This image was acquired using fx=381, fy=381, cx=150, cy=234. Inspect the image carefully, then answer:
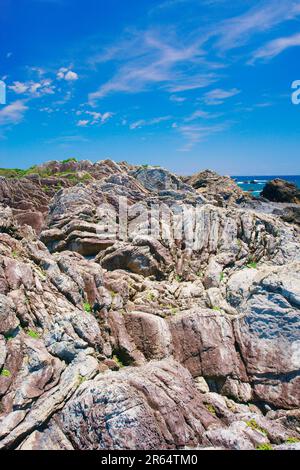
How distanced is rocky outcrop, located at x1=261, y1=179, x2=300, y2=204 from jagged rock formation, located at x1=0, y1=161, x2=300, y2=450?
58.6 meters

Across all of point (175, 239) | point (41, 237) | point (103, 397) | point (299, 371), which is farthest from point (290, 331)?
point (41, 237)

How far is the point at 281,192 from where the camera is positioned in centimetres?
8681

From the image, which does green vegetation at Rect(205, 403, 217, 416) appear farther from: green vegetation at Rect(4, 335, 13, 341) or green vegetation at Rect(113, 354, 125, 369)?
green vegetation at Rect(4, 335, 13, 341)

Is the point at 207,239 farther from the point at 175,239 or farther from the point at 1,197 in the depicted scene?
the point at 1,197

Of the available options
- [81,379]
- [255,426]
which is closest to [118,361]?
[81,379]

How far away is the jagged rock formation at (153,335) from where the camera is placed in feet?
42.0

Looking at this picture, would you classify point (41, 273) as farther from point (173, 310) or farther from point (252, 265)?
point (252, 265)

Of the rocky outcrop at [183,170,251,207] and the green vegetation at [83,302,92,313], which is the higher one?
the rocky outcrop at [183,170,251,207]

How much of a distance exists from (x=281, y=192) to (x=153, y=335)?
7583cm

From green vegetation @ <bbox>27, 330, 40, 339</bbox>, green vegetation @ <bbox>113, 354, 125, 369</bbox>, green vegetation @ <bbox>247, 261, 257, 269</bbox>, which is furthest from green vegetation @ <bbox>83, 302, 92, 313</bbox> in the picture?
green vegetation @ <bbox>247, 261, 257, 269</bbox>

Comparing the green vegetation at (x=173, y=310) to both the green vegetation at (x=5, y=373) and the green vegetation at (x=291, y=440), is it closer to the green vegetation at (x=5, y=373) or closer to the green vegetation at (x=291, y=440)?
the green vegetation at (x=291, y=440)

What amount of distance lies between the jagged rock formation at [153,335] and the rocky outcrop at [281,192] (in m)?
58.6

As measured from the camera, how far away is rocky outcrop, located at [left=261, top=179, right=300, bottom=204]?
85.2 metres

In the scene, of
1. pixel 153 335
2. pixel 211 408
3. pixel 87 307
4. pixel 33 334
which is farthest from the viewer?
pixel 87 307
